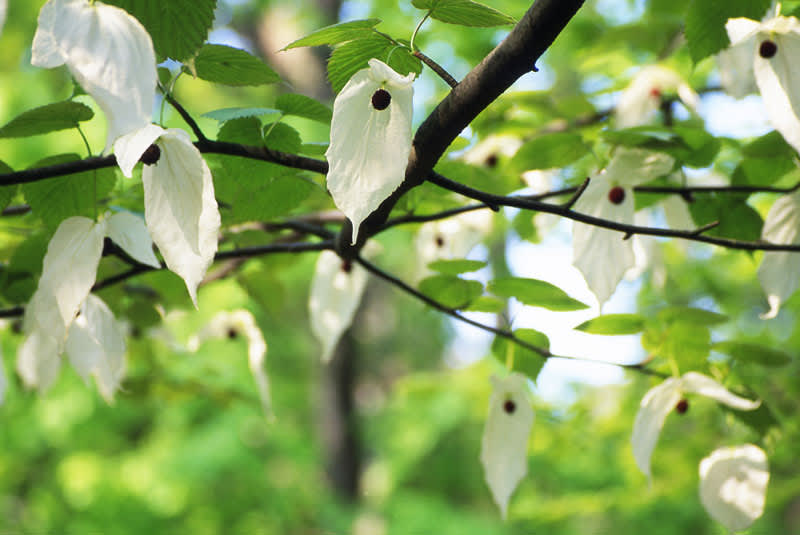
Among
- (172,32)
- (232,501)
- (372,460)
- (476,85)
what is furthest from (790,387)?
(372,460)

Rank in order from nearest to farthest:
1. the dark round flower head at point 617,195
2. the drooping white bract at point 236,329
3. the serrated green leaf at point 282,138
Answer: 1. the serrated green leaf at point 282,138
2. the dark round flower head at point 617,195
3. the drooping white bract at point 236,329

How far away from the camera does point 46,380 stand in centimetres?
87

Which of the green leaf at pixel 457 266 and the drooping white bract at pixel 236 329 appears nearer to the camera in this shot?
the green leaf at pixel 457 266

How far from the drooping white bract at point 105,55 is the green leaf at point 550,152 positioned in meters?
0.47

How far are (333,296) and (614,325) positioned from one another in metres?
0.35

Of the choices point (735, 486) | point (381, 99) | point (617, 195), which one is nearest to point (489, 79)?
point (381, 99)

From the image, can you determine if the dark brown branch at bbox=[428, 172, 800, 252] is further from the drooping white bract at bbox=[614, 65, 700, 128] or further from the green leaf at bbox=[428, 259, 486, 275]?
the drooping white bract at bbox=[614, 65, 700, 128]

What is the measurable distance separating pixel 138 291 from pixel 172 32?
588mm

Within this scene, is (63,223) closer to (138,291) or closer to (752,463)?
(138,291)

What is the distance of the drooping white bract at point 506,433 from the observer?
0.75m

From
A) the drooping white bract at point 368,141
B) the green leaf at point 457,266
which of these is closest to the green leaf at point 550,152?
the green leaf at point 457,266

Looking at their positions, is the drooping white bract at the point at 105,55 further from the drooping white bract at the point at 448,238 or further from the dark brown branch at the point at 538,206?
the drooping white bract at the point at 448,238

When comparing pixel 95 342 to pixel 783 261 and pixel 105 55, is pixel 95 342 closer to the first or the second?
pixel 105 55

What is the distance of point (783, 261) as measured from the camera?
69 centimetres
